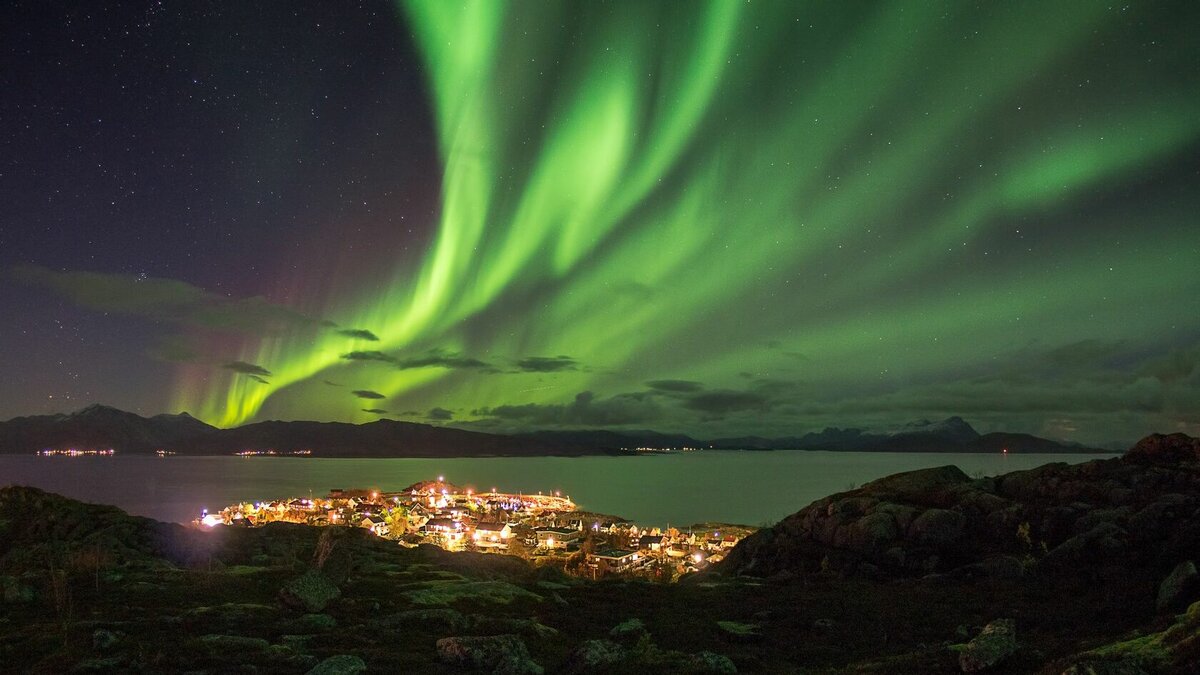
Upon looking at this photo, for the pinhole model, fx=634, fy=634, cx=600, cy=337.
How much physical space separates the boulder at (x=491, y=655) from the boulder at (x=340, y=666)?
202cm

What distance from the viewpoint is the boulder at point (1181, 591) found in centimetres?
1806

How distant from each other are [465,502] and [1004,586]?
130528 millimetres

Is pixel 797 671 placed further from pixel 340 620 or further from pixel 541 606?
pixel 340 620

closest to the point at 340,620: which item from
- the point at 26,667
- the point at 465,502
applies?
the point at 26,667

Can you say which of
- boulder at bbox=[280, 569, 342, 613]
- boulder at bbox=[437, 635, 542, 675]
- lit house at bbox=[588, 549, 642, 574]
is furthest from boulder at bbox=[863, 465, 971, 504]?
boulder at bbox=[280, 569, 342, 613]

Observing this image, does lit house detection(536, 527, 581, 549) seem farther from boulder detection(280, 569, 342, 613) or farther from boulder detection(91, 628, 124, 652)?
boulder detection(91, 628, 124, 652)

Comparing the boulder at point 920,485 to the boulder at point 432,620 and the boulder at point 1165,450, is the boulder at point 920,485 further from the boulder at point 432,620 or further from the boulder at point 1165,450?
the boulder at point 432,620

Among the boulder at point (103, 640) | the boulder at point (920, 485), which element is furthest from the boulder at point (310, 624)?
the boulder at point (920, 485)

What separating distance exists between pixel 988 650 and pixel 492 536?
8618 cm

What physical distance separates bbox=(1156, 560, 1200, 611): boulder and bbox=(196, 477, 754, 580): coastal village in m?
33.8

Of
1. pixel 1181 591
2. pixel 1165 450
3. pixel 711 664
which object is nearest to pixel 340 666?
pixel 711 664

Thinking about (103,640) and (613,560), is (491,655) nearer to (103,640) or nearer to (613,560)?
(103,640)

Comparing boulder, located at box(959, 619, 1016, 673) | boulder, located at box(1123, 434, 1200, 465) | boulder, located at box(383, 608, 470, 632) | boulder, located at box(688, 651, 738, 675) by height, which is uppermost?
boulder, located at box(1123, 434, 1200, 465)

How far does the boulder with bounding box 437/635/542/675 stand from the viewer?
14656 millimetres
